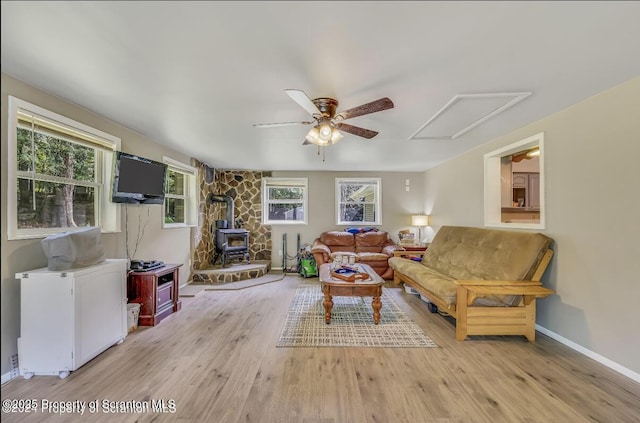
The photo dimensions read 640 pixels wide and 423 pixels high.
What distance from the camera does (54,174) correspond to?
9.08 ft

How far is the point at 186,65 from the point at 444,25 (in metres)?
1.76

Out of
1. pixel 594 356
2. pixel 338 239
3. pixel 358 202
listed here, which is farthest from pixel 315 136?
pixel 358 202

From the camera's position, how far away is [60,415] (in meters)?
2.00

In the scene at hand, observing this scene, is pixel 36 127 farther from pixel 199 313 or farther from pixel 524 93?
pixel 524 93

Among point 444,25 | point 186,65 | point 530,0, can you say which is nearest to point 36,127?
point 186,65

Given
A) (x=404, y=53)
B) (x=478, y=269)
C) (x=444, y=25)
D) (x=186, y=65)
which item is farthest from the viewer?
(x=478, y=269)

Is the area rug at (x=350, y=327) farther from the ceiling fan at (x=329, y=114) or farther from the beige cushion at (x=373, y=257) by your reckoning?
the ceiling fan at (x=329, y=114)

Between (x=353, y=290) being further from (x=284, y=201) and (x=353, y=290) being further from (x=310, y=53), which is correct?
(x=284, y=201)

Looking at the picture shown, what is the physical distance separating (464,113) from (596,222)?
60.6 inches

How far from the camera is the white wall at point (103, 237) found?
1.98m

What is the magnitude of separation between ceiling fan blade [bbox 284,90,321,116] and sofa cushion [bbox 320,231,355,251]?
3.88 m

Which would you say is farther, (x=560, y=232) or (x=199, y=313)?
(x=199, y=313)

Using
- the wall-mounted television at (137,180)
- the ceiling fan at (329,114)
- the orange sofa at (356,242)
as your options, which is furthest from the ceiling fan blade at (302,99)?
the orange sofa at (356,242)

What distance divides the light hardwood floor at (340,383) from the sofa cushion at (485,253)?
746mm
